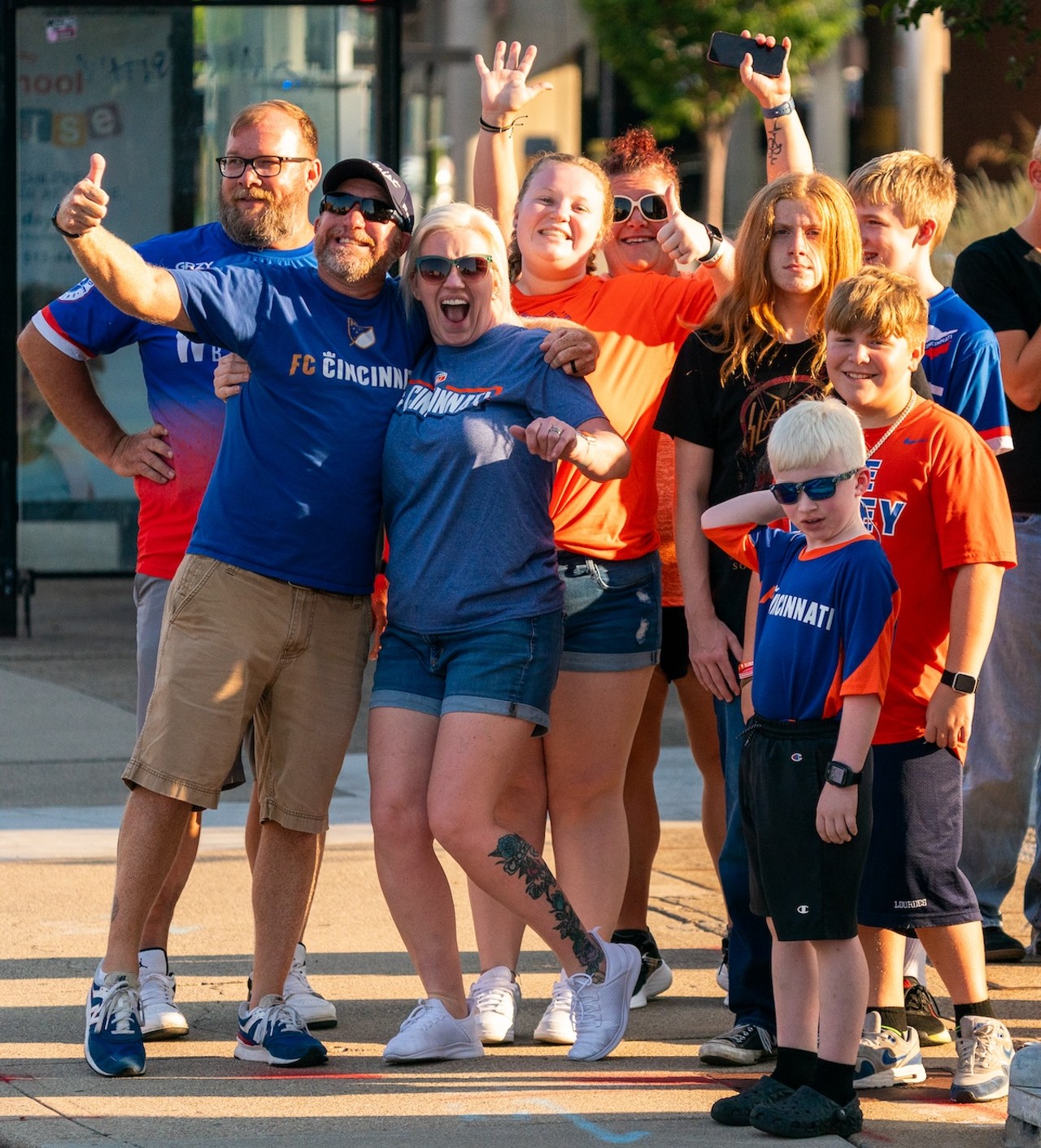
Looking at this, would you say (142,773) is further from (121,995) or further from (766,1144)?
(766,1144)

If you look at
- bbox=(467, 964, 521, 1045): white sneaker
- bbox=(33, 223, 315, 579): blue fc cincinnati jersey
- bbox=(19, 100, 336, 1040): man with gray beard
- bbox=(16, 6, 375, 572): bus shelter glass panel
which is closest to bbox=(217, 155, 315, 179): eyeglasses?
bbox=(19, 100, 336, 1040): man with gray beard

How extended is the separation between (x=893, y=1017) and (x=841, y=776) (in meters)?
0.80

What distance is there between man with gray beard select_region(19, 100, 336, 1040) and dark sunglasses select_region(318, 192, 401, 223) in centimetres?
38

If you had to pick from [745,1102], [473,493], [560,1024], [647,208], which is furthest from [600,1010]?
[647,208]

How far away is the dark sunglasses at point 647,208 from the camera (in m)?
4.98

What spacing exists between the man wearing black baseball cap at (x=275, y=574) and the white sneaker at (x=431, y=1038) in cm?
19

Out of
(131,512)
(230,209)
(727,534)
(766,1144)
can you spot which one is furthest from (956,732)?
(131,512)

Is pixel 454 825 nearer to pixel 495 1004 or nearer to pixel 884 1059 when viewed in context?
pixel 495 1004

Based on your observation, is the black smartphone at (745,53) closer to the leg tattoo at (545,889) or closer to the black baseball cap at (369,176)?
the black baseball cap at (369,176)

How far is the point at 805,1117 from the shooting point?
379 cm

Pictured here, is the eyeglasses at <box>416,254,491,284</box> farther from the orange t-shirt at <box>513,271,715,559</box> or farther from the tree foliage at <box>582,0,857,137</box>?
the tree foliage at <box>582,0,857,137</box>

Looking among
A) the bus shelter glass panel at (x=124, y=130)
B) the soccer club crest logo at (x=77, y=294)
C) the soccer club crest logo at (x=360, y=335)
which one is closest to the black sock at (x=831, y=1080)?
the soccer club crest logo at (x=360, y=335)

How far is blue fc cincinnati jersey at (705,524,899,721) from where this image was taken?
3.78m

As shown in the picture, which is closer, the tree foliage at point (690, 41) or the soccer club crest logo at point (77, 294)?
the soccer club crest logo at point (77, 294)
